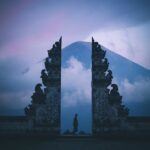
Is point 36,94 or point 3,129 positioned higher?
point 36,94

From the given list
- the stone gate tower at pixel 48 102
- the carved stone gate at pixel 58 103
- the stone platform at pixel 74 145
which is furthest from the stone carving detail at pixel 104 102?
the stone gate tower at pixel 48 102

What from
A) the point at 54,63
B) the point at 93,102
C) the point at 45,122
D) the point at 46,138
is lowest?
the point at 46,138

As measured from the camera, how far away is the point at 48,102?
17.7m

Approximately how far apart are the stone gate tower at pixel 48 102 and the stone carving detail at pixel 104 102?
9.49 ft

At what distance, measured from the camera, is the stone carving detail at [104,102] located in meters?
17.3

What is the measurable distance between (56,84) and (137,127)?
7.10 m

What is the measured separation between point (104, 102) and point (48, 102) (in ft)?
14.6

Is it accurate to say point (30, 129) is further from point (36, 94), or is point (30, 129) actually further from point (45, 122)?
point (36, 94)

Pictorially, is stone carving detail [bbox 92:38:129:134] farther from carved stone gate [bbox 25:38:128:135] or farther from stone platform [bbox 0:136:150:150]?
stone platform [bbox 0:136:150:150]

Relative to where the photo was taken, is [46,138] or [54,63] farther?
[54,63]

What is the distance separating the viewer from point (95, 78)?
18.3 meters

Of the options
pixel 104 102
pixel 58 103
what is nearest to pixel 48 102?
pixel 58 103

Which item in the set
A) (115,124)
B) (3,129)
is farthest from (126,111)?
(3,129)

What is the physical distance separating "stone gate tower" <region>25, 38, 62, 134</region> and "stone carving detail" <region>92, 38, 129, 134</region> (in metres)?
2.89
